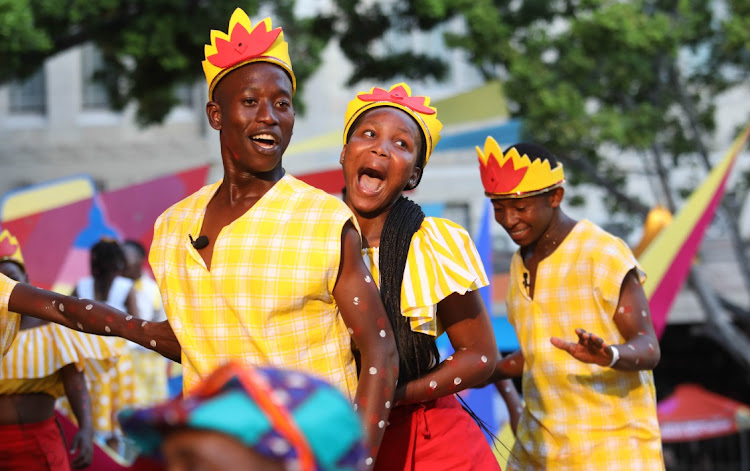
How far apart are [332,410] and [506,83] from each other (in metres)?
11.4

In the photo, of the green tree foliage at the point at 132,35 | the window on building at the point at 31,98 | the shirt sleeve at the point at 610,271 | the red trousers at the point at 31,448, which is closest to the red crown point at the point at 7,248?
the red trousers at the point at 31,448

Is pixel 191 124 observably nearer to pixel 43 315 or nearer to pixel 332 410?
pixel 43 315

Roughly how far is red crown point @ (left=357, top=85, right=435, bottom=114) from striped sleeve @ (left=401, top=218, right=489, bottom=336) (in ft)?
1.27

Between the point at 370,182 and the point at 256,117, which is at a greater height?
the point at 256,117

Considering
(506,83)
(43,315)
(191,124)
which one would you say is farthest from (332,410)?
(191,124)

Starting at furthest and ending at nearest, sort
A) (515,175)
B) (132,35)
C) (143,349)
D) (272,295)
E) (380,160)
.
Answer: (132,35), (143,349), (515,175), (380,160), (272,295)

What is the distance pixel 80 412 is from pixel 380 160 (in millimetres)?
2538

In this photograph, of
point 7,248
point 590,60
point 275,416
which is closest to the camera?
point 275,416

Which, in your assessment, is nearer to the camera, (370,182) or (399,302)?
(399,302)

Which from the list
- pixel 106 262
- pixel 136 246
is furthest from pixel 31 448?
pixel 136 246

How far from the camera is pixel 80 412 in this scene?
4895 millimetres

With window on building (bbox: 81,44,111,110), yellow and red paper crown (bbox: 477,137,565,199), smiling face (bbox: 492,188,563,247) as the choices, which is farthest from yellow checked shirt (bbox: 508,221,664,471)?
window on building (bbox: 81,44,111,110)

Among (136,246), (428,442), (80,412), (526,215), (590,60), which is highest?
(590,60)

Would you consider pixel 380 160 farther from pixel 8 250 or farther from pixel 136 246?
pixel 136 246
